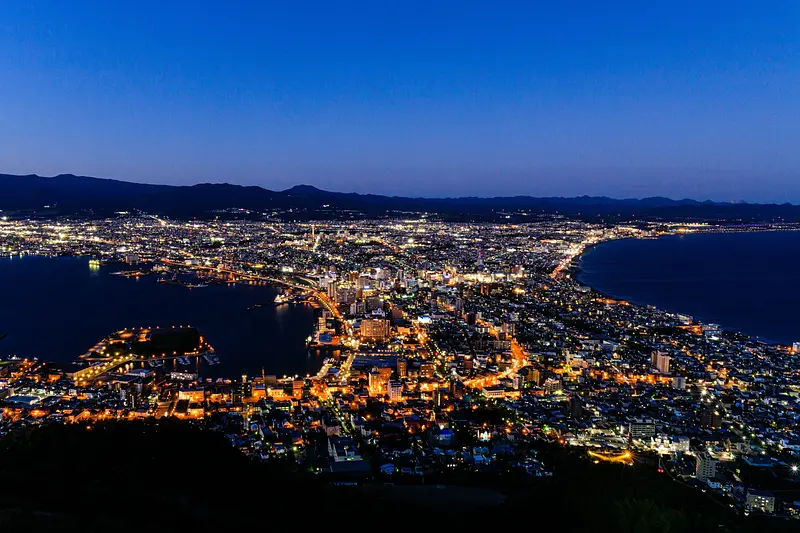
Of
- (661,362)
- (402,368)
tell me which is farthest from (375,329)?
(661,362)

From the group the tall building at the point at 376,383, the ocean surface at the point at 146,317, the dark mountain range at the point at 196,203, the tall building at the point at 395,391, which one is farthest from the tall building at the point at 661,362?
the dark mountain range at the point at 196,203

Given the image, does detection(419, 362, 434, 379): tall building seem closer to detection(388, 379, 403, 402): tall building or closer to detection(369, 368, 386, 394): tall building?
detection(369, 368, 386, 394): tall building

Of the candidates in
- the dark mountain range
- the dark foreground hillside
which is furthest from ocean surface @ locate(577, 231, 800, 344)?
the dark mountain range

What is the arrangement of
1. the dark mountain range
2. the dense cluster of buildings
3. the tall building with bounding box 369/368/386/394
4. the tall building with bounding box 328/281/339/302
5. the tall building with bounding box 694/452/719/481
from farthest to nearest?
the dark mountain range → the tall building with bounding box 328/281/339/302 → the tall building with bounding box 369/368/386/394 → the dense cluster of buildings → the tall building with bounding box 694/452/719/481

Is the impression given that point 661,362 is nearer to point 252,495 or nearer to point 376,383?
point 376,383

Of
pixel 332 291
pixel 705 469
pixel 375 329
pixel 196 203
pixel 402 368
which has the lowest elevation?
pixel 705 469

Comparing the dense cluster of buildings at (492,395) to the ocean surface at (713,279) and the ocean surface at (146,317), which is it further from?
the ocean surface at (713,279)
